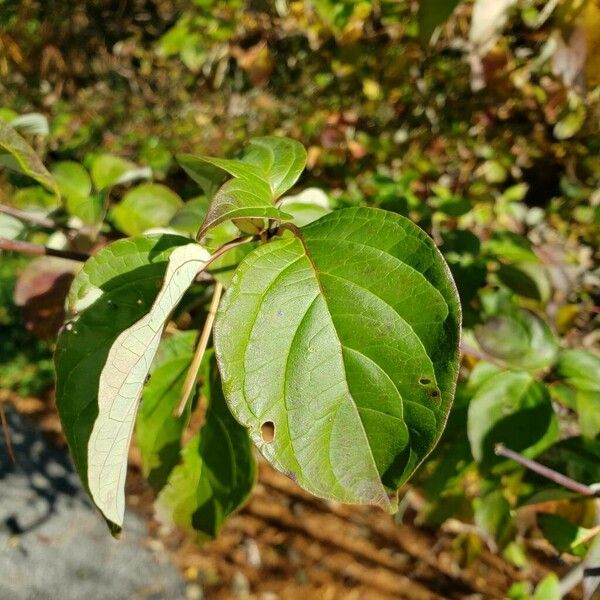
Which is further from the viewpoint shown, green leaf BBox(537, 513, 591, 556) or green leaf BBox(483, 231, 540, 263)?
green leaf BBox(483, 231, 540, 263)

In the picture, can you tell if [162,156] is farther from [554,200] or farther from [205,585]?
[205,585]

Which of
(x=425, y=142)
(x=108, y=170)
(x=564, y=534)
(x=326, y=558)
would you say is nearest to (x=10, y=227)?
(x=108, y=170)

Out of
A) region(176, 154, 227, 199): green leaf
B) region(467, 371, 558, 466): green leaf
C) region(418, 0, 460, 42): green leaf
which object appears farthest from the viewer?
region(467, 371, 558, 466): green leaf

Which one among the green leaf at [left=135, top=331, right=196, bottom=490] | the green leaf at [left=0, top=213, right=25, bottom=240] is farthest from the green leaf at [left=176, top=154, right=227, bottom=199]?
the green leaf at [left=0, top=213, right=25, bottom=240]

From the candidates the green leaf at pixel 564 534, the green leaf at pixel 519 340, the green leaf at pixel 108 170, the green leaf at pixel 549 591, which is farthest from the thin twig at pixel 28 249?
the green leaf at pixel 549 591

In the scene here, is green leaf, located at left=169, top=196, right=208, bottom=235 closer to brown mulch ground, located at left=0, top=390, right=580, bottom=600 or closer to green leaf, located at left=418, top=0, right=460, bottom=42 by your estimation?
green leaf, located at left=418, top=0, right=460, bottom=42

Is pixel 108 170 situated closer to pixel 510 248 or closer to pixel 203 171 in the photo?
pixel 203 171

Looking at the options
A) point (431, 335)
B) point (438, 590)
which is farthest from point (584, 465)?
point (438, 590)

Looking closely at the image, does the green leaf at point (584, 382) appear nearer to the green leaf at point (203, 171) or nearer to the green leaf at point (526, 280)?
the green leaf at point (526, 280)

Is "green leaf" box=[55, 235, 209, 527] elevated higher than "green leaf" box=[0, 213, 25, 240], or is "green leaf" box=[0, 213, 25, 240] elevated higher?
"green leaf" box=[55, 235, 209, 527]
